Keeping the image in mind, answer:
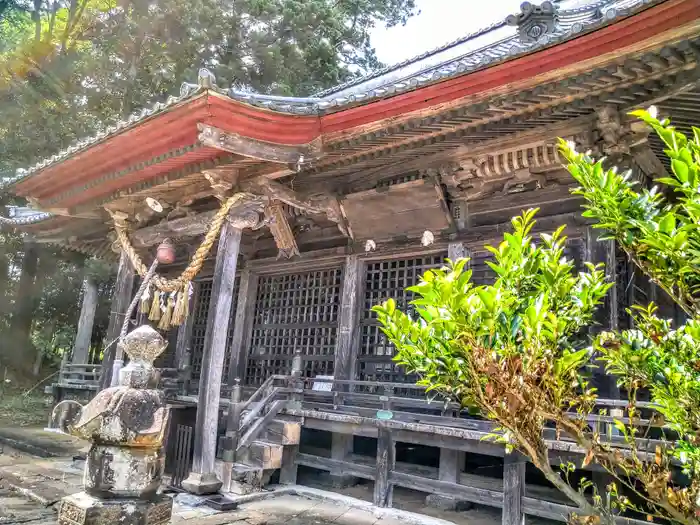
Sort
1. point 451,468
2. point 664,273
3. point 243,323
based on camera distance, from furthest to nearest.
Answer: point 243,323 → point 451,468 → point 664,273

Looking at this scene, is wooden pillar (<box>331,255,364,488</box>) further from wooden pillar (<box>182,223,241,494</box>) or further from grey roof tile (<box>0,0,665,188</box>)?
grey roof tile (<box>0,0,665,188</box>)

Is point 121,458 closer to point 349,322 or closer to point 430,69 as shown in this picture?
point 349,322

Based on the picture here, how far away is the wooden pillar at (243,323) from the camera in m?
9.29

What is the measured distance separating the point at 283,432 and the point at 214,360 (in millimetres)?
1425

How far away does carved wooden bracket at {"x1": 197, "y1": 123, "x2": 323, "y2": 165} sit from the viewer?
5.43 metres

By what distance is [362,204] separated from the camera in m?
7.28

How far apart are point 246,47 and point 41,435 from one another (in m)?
13.9

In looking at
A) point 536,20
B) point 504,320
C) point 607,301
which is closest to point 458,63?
point 536,20

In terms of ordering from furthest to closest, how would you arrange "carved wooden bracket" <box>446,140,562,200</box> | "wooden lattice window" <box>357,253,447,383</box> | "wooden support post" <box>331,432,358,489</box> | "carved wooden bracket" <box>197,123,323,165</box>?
"wooden lattice window" <box>357,253,447,383</box> → "wooden support post" <box>331,432,358,489</box> → "carved wooden bracket" <box>446,140,562,200</box> → "carved wooden bracket" <box>197,123,323,165</box>

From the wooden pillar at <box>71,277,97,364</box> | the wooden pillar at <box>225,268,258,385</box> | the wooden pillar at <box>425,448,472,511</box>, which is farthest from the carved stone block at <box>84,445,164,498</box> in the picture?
the wooden pillar at <box>71,277,97,364</box>

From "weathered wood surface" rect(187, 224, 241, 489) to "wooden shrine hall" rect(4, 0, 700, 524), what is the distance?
0.02 metres

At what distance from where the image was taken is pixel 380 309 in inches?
71.9

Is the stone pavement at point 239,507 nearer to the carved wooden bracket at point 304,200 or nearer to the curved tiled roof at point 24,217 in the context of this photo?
the carved wooden bracket at point 304,200

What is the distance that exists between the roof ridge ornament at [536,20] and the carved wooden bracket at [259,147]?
113 inches
